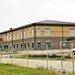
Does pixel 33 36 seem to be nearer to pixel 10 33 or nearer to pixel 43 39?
pixel 43 39

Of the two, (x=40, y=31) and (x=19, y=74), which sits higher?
(x=40, y=31)

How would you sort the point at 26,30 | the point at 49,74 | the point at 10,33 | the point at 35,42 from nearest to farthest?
the point at 49,74, the point at 35,42, the point at 26,30, the point at 10,33

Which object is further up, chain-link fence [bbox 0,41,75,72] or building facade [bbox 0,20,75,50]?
building facade [bbox 0,20,75,50]

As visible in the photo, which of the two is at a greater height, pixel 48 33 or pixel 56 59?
pixel 48 33

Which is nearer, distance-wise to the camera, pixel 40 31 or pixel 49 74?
pixel 49 74

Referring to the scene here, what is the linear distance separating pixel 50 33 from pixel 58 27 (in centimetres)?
274

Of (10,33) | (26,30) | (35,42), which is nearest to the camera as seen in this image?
(35,42)

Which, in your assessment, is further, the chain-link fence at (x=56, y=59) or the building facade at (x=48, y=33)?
the building facade at (x=48, y=33)

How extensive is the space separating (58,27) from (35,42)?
765 cm

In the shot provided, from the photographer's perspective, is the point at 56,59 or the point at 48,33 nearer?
the point at 56,59

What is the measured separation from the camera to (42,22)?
7169 cm

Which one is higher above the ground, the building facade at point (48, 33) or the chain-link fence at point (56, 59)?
the building facade at point (48, 33)

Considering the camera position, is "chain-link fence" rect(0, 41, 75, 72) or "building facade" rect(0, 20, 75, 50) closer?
"chain-link fence" rect(0, 41, 75, 72)

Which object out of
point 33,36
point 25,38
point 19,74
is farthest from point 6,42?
point 19,74
